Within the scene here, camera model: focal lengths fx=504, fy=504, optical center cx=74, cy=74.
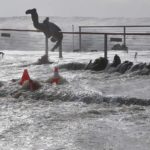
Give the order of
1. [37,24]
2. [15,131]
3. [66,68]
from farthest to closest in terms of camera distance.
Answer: [37,24] < [66,68] < [15,131]

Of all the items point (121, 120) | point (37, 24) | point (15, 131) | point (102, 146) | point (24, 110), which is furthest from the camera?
point (37, 24)

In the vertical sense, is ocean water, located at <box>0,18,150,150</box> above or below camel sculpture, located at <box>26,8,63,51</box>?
below

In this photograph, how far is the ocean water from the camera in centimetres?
473

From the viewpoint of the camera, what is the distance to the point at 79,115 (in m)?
5.95

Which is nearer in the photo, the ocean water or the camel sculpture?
the ocean water

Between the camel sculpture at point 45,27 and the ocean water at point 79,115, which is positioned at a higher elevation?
the camel sculpture at point 45,27

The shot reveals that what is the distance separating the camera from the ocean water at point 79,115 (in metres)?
4.73

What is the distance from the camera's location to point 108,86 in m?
8.02

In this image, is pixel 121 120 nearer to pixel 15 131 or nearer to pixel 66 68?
pixel 15 131

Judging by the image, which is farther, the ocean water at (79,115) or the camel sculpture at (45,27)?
the camel sculpture at (45,27)

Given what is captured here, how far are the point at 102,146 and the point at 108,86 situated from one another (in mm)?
3492

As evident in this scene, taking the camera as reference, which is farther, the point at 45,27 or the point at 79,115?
the point at 45,27

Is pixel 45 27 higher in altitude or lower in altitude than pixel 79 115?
higher

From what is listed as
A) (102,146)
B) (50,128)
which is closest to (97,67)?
(50,128)
